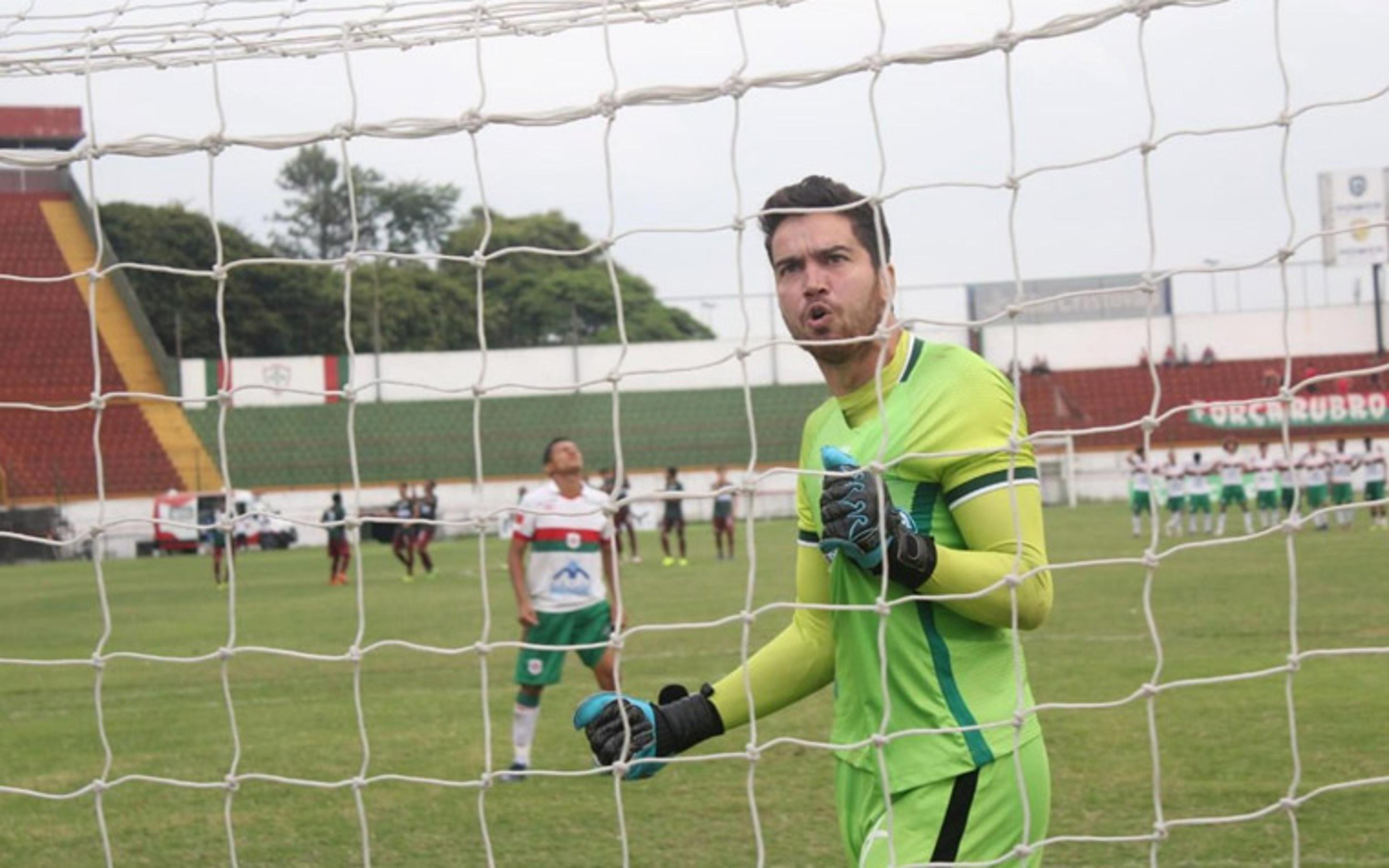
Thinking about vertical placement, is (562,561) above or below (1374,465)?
above

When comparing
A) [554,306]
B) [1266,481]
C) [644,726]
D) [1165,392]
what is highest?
[554,306]

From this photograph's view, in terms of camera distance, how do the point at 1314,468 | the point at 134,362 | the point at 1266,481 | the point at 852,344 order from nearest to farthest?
the point at 852,344 → the point at 1314,468 → the point at 1266,481 → the point at 134,362

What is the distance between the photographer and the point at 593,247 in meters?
3.63

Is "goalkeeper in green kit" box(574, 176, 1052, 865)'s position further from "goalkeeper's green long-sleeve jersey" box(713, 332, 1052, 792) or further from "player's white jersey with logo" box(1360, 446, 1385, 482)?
"player's white jersey with logo" box(1360, 446, 1385, 482)

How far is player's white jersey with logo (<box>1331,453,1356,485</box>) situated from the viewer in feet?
93.6

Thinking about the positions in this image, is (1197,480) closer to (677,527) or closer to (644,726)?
(677,527)

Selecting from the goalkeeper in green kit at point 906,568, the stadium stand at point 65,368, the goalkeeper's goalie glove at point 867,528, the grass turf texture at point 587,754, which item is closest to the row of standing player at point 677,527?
the grass turf texture at point 587,754

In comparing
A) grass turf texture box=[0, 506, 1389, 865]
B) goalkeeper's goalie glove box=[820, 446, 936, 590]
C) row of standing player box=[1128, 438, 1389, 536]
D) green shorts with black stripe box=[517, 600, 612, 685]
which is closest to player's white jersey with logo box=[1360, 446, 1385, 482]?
row of standing player box=[1128, 438, 1389, 536]

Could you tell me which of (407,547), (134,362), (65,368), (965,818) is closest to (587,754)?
(965,818)

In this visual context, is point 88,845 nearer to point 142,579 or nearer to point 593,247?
point 593,247

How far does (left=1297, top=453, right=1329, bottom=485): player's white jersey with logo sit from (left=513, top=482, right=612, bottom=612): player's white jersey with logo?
19520mm

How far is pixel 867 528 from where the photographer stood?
308 centimetres

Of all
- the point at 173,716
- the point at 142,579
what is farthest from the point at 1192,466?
the point at 173,716

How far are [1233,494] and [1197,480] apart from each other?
69 cm
